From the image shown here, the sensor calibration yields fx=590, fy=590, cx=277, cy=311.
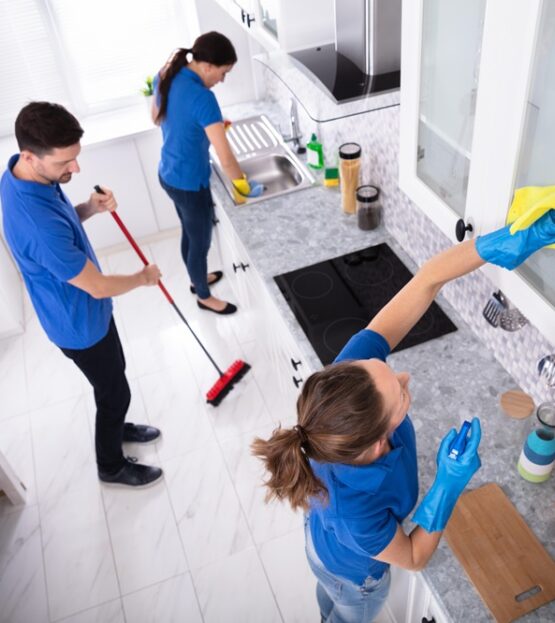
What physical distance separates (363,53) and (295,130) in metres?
1.35

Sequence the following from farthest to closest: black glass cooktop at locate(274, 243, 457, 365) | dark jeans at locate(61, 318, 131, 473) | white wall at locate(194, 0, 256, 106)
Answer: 1. white wall at locate(194, 0, 256, 106)
2. dark jeans at locate(61, 318, 131, 473)
3. black glass cooktop at locate(274, 243, 457, 365)

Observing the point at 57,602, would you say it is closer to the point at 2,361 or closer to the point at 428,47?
the point at 2,361

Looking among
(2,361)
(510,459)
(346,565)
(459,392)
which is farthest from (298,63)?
(2,361)

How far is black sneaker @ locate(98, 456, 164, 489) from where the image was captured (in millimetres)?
2646

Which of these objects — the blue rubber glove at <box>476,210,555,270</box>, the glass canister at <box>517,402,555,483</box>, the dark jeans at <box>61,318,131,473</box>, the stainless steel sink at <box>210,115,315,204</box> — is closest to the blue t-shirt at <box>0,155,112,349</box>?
the dark jeans at <box>61,318,131,473</box>

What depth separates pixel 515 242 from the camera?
113 centimetres

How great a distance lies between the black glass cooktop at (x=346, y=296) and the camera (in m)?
2.02

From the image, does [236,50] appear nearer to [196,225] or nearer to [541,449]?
[196,225]

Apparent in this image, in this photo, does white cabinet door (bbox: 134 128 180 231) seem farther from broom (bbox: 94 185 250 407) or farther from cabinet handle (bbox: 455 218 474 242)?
cabinet handle (bbox: 455 218 474 242)

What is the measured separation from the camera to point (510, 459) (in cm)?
163

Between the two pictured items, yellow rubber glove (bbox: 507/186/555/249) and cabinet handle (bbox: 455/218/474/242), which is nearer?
yellow rubber glove (bbox: 507/186/555/249)

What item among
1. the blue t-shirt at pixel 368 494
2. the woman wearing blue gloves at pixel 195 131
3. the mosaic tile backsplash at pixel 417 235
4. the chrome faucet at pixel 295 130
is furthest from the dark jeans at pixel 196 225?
the blue t-shirt at pixel 368 494

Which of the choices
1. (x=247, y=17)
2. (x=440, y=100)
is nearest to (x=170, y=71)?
(x=247, y=17)

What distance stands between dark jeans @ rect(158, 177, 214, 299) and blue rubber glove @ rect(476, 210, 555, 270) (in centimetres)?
196
